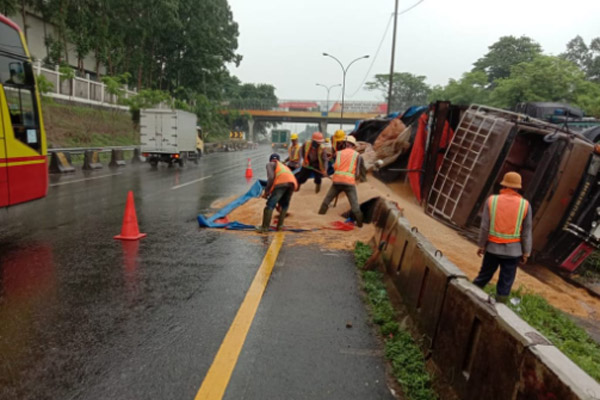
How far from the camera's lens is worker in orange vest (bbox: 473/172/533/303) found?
15.0ft

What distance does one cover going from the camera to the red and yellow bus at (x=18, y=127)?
6535 mm

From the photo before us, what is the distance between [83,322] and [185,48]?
42032mm

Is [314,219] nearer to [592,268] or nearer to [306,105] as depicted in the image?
[592,268]

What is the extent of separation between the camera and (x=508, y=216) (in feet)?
15.1

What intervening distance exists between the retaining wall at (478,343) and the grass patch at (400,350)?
129 mm

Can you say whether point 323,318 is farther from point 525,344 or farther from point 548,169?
point 548,169

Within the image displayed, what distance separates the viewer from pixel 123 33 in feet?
114

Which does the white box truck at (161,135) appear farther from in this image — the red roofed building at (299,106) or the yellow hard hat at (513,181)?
the red roofed building at (299,106)

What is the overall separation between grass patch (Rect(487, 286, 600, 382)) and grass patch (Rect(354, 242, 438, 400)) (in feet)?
4.51

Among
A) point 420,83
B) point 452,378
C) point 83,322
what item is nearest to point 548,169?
point 452,378

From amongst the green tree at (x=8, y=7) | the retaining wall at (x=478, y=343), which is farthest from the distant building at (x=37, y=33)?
the retaining wall at (x=478, y=343)

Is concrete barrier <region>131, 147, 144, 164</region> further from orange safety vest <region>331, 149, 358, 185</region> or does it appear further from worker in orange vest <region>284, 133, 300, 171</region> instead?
orange safety vest <region>331, 149, 358, 185</region>

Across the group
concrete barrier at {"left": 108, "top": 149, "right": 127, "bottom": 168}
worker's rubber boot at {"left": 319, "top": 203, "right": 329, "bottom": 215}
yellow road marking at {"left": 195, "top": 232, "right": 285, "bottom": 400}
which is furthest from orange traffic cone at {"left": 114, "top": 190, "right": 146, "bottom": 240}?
concrete barrier at {"left": 108, "top": 149, "right": 127, "bottom": 168}

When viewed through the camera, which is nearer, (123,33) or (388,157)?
(388,157)
